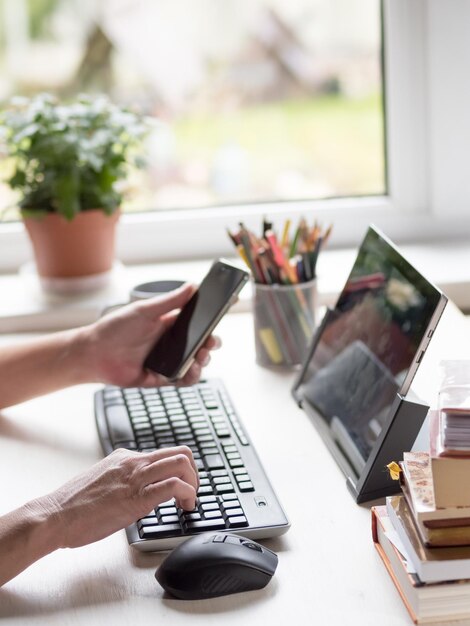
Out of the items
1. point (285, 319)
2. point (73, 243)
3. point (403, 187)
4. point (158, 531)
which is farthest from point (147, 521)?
point (403, 187)

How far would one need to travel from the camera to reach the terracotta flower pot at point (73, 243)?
6.10ft

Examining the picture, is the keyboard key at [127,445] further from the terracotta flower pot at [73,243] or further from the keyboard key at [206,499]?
the terracotta flower pot at [73,243]

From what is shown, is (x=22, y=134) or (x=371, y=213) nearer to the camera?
(x=22, y=134)

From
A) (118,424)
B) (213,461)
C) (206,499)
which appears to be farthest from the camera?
(118,424)

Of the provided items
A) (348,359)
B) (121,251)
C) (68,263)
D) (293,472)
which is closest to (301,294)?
(348,359)

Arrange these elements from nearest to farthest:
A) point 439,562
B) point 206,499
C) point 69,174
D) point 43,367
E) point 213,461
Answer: point 439,562 < point 206,499 < point 213,461 < point 43,367 < point 69,174

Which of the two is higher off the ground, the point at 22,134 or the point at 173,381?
the point at 22,134

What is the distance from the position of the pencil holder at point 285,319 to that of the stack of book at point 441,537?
2.02 ft

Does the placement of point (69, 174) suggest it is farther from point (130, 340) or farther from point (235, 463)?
point (235, 463)

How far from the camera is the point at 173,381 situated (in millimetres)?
1406

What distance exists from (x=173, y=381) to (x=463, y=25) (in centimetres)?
104

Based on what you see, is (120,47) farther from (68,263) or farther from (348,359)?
(348,359)

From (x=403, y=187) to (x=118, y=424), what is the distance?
3.43ft

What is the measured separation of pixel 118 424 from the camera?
133cm
